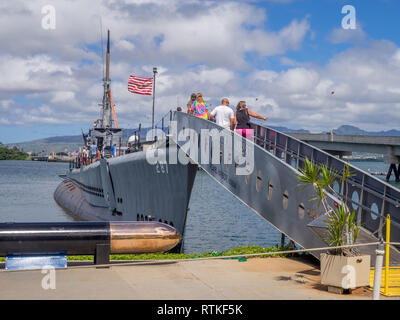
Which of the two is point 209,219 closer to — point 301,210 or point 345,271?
point 301,210

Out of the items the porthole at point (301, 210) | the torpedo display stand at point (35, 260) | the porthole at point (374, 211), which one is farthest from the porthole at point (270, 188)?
the torpedo display stand at point (35, 260)

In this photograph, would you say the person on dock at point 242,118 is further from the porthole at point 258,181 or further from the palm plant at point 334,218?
the palm plant at point 334,218

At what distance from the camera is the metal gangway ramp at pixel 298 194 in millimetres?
9312

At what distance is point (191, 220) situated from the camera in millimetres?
34031

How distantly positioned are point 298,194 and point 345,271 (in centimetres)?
259

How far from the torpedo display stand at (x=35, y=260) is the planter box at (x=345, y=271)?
15.3 ft

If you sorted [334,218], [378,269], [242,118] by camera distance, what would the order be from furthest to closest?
[242,118] → [334,218] → [378,269]

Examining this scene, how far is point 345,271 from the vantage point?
788cm

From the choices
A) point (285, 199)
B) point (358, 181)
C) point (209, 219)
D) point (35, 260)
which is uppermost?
point (358, 181)

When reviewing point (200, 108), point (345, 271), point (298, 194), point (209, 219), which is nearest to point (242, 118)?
point (200, 108)

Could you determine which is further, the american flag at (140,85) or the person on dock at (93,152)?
the person on dock at (93,152)
